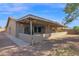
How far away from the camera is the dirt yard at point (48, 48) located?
6.18 m

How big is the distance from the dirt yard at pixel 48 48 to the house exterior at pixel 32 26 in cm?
17

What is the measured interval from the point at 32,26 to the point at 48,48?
455 mm

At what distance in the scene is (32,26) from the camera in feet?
20.4

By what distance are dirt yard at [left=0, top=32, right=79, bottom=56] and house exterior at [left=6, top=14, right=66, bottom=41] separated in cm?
17

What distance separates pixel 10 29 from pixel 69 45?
40.5 inches

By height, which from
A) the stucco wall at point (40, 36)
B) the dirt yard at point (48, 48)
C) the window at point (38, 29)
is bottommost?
the dirt yard at point (48, 48)

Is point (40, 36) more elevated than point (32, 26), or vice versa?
point (32, 26)

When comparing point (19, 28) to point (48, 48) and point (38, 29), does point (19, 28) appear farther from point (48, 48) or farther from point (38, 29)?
point (48, 48)

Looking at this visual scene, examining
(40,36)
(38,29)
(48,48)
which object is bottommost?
(48,48)

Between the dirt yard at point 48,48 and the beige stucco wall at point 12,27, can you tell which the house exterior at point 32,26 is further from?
the dirt yard at point 48,48

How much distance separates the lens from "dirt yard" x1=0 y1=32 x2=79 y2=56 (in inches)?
243

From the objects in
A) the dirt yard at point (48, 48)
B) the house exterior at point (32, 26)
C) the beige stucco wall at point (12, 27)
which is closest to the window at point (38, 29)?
the house exterior at point (32, 26)

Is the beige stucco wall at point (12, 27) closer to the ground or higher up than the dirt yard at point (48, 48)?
higher up

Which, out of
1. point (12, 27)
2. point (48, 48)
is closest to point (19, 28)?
point (12, 27)
